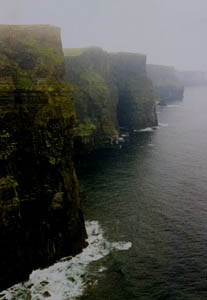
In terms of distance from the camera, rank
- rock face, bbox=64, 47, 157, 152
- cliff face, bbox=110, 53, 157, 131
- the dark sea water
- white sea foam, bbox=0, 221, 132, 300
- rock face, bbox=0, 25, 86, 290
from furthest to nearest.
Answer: cliff face, bbox=110, 53, 157, 131, rock face, bbox=64, 47, 157, 152, the dark sea water, rock face, bbox=0, 25, 86, 290, white sea foam, bbox=0, 221, 132, 300

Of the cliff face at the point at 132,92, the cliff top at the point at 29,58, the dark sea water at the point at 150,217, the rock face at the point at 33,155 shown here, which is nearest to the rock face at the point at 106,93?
the cliff face at the point at 132,92

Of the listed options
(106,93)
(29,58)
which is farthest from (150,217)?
(106,93)

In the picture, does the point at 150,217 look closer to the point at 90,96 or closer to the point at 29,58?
the point at 29,58

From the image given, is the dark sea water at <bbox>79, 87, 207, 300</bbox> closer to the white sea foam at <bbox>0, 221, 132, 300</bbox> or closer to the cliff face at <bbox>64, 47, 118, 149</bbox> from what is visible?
the white sea foam at <bbox>0, 221, 132, 300</bbox>

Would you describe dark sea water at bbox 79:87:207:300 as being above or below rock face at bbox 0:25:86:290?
below

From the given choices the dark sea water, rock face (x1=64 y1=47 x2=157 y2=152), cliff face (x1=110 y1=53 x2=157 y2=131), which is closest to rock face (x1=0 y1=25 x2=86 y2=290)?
the dark sea water
